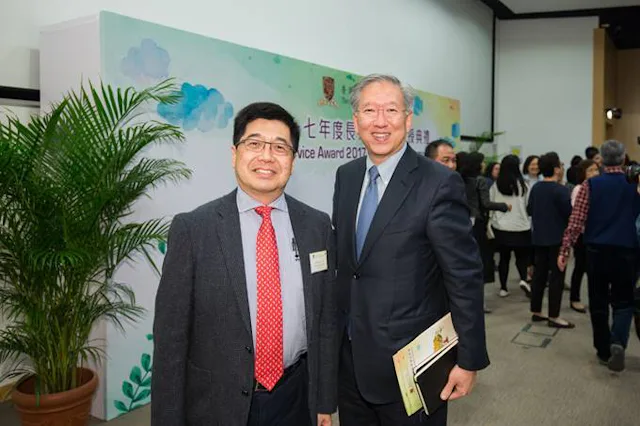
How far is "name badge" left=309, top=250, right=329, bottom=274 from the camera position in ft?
5.10

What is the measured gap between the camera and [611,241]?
11.8ft

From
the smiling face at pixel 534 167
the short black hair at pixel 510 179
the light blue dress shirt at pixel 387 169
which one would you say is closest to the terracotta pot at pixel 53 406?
the light blue dress shirt at pixel 387 169

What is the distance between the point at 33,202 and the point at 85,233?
25cm

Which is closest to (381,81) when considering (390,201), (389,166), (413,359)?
(389,166)

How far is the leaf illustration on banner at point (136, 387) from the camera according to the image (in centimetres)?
316

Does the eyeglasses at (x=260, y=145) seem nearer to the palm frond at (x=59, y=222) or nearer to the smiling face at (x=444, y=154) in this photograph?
the palm frond at (x=59, y=222)

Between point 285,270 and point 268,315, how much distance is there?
0.14 metres

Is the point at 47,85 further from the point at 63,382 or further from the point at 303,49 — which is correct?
the point at 303,49

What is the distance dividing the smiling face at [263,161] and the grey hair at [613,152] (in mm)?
2948

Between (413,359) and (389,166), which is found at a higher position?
(389,166)

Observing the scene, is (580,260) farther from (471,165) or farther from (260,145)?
(260,145)

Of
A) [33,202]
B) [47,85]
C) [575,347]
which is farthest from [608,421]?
[47,85]

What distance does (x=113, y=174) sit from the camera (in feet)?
8.26

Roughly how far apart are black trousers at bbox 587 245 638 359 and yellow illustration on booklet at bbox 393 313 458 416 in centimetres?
247
